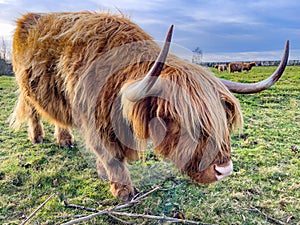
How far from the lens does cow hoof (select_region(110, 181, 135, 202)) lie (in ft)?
9.39

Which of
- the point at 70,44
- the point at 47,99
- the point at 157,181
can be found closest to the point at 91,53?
the point at 70,44

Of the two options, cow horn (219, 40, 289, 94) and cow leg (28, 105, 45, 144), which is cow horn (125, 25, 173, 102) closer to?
cow horn (219, 40, 289, 94)

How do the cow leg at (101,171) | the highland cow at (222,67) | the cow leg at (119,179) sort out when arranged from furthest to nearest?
the highland cow at (222,67) → the cow leg at (101,171) → the cow leg at (119,179)

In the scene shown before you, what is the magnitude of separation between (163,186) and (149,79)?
5.57 ft

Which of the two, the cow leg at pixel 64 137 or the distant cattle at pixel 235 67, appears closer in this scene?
the cow leg at pixel 64 137

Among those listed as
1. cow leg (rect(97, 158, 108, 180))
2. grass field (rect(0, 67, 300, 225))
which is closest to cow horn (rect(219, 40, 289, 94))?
grass field (rect(0, 67, 300, 225))

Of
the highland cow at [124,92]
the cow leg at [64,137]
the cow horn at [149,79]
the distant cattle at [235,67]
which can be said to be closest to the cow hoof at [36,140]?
the cow leg at [64,137]

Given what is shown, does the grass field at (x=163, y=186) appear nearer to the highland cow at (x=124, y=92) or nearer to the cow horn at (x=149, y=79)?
the highland cow at (x=124, y=92)

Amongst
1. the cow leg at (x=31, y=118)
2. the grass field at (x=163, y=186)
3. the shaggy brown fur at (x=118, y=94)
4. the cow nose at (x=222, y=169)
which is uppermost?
the shaggy brown fur at (x=118, y=94)

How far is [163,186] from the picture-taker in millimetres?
3090

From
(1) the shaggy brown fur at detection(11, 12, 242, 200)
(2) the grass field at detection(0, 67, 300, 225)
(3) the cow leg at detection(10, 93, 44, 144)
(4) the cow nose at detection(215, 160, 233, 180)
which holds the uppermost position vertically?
(1) the shaggy brown fur at detection(11, 12, 242, 200)

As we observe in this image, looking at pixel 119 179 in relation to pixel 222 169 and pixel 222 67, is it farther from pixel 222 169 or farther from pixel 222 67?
pixel 222 67

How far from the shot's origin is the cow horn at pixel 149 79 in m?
1.54

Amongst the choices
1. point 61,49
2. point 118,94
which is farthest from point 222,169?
point 61,49
